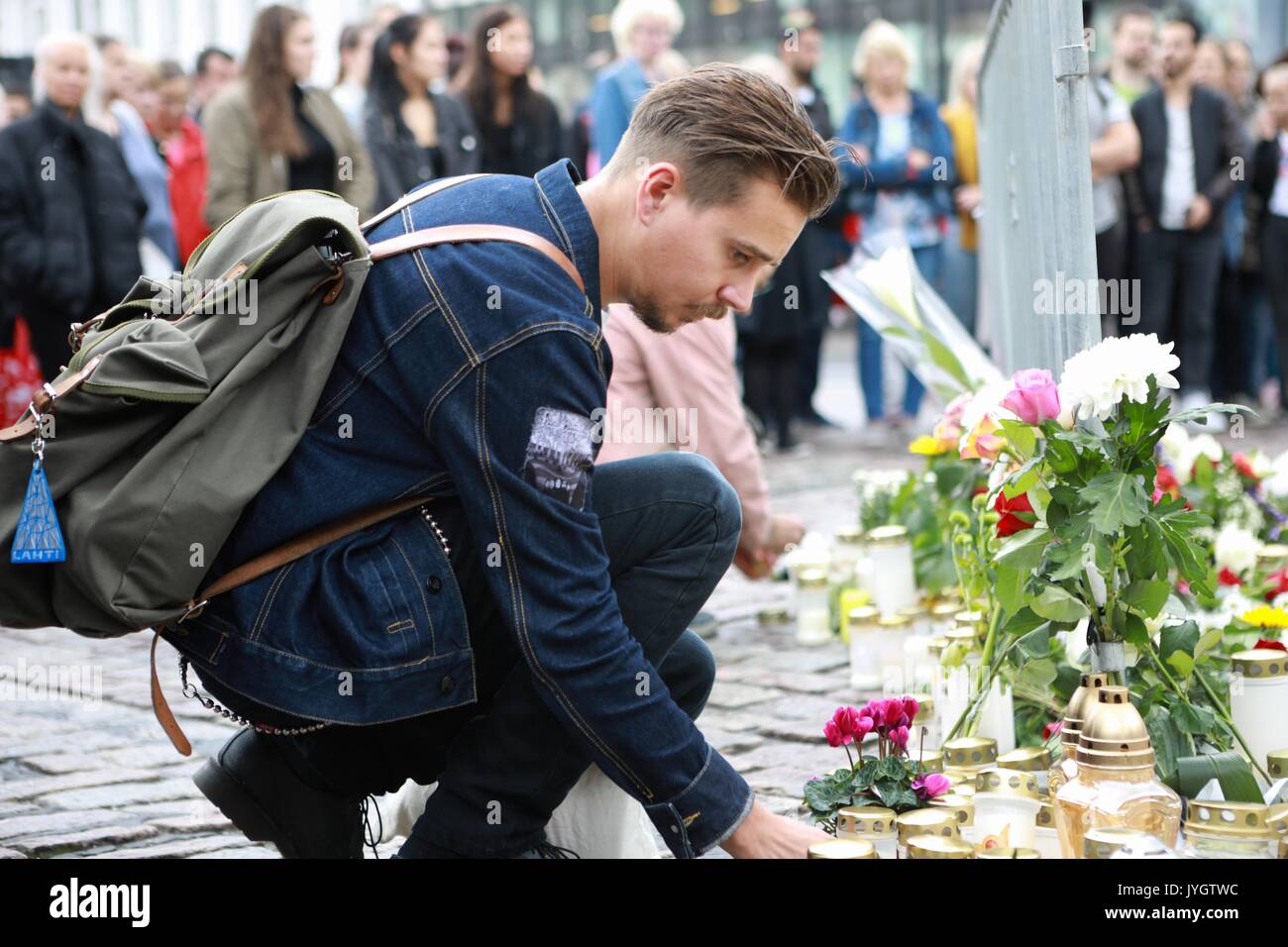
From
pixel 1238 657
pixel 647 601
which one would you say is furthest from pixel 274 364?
pixel 1238 657

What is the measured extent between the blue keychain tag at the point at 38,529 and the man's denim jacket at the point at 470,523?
0.25 metres

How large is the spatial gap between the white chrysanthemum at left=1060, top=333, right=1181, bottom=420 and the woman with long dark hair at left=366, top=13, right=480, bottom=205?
5188 millimetres

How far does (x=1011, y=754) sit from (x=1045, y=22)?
144cm

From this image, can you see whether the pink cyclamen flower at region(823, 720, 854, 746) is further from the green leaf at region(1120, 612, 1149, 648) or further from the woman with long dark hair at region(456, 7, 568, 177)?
the woman with long dark hair at region(456, 7, 568, 177)

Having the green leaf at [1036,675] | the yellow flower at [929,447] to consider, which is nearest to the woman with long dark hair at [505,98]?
the yellow flower at [929,447]

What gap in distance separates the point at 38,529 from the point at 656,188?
98 centimetres

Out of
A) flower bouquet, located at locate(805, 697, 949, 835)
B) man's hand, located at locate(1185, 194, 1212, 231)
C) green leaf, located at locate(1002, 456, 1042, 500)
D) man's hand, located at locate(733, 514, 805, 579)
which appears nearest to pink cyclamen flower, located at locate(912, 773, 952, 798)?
flower bouquet, located at locate(805, 697, 949, 835)

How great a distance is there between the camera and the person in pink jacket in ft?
15.2

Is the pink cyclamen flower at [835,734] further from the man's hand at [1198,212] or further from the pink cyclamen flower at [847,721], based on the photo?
the man's hand at [1198,212]

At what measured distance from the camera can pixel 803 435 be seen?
10.1 metres

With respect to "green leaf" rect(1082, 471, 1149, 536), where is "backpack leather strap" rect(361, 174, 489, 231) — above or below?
above

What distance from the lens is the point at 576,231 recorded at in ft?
Result: 8.17

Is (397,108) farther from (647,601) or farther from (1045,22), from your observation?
(647,601)

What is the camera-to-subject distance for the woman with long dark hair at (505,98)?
8148 millimetres
